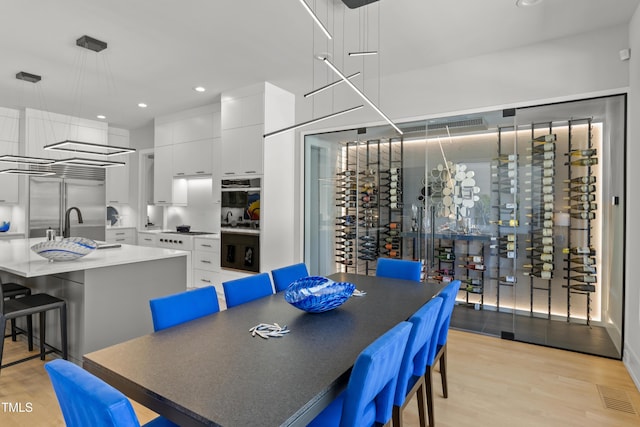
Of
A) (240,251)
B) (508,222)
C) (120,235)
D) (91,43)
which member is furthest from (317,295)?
(120,235)

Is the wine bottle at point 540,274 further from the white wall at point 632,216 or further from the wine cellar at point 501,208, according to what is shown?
the white wall at point 632,216

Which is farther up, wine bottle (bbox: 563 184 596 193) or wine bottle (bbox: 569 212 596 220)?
wine bottle (bbox: 563 184 596 193)

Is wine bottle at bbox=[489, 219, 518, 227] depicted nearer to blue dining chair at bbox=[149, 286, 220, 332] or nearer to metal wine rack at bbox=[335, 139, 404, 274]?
metal wine rack at bbox=[335, 139, 404, 274]

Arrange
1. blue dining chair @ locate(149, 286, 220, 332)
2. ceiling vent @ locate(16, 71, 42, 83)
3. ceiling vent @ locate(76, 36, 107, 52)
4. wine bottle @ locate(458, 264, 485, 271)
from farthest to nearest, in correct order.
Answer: ceiling vent @ locate(16, 71, 42, 83) → wine bottle @ locate(458, 264, 485, 271) → ceiling vent @ locate(76, 36, 107, 52) → blue dining chair @ locate(149, 286, 220, 332)

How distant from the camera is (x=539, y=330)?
3607 millimetres

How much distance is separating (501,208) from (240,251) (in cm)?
326

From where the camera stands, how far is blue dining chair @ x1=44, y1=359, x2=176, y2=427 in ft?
2.78

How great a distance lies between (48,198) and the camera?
19.3 feet

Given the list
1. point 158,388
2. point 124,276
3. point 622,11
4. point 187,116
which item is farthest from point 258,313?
point 187,116

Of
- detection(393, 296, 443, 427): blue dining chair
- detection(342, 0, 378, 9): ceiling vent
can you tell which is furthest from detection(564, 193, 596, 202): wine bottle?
detection(342, 0, 378, 9): ceiling vent

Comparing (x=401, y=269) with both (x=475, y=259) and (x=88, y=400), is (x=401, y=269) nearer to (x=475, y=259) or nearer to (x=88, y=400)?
(x=475, y=259)

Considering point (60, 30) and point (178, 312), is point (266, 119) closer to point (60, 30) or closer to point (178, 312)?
point (60, 30)

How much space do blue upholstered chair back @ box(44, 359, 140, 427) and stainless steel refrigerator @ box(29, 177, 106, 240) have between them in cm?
589

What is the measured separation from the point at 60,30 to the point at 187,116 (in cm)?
265
